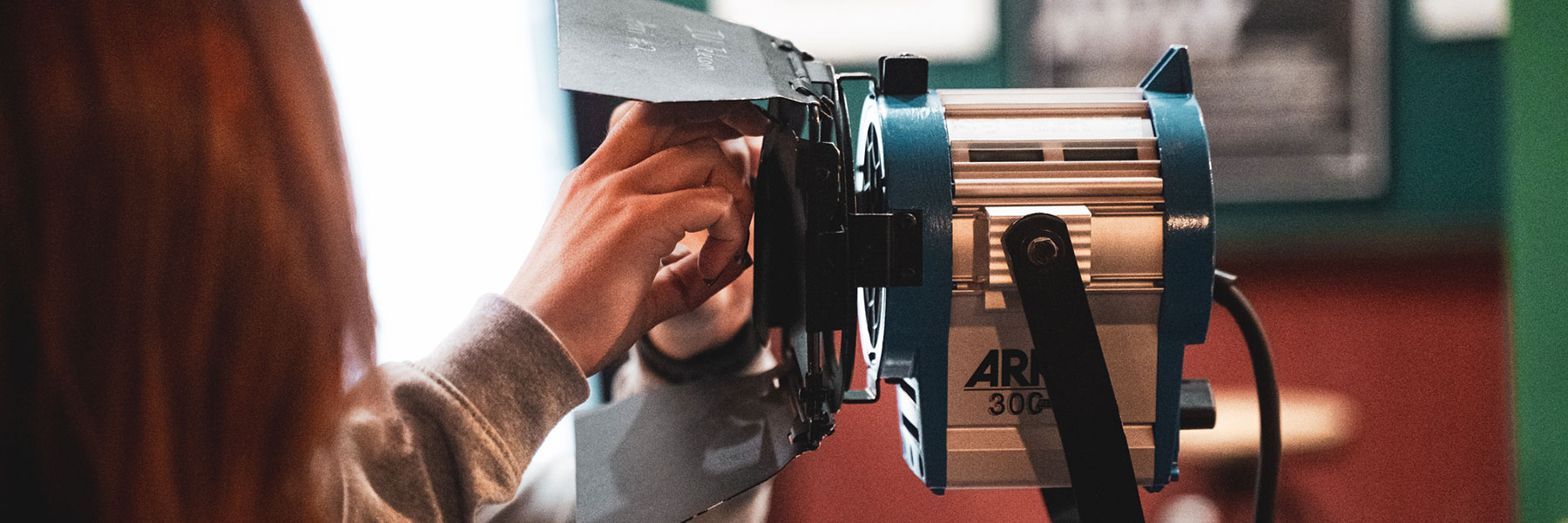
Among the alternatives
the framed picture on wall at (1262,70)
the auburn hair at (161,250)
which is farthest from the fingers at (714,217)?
the framed picture on wall at (1262,70)

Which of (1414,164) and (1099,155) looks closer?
(1099,155)

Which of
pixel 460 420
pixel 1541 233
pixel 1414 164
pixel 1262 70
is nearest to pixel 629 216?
pixel 460 420

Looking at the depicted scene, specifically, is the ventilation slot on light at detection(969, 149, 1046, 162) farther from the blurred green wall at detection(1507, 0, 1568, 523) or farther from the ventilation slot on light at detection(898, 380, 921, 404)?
the blurred green wall at detection(1507, 0, 1568, 523)

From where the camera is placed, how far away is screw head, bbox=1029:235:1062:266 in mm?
574

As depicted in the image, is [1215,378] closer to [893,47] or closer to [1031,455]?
[893,47]

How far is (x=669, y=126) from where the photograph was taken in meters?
0.61

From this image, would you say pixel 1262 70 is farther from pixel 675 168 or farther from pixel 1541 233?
pixel 675 168

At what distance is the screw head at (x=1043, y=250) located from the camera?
574 mm

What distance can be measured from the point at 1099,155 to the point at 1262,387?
29 cm

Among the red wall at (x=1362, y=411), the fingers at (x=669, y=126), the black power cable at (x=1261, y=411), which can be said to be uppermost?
the fingers at (x=669, y=126)

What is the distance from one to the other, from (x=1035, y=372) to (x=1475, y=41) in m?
1.63

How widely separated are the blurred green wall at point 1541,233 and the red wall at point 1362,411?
45cm

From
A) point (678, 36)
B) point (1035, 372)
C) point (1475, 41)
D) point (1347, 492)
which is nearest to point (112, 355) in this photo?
point (678, 36)

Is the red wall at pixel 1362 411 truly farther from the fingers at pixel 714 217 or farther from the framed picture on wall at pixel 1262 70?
the fingers at pixel 714 217
